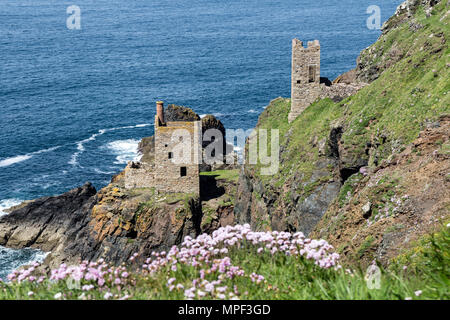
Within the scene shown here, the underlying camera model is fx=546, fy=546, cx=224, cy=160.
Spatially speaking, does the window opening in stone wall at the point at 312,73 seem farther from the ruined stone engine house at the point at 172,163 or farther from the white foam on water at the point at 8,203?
the white foam on water at the point at 8,203

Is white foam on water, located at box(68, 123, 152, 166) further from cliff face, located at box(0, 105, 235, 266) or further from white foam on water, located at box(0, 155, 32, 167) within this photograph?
cliff face, located at box(0, 105, 235, 266)

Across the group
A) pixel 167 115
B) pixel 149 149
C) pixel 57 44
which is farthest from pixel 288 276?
pixel 57 44

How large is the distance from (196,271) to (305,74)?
114ft

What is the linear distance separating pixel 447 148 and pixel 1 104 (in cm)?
9789

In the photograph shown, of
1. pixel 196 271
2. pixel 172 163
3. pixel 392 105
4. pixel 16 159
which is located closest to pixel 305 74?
pixel 172 163

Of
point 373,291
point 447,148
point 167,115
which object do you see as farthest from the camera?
point 167,115

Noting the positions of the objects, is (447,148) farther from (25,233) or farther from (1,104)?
(1,104)

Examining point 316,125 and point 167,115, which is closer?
point 316,125

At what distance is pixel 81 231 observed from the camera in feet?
165

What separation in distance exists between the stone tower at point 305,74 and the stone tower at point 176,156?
343 inches

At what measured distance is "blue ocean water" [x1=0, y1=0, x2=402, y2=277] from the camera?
77312mm

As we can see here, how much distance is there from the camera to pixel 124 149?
80625mm

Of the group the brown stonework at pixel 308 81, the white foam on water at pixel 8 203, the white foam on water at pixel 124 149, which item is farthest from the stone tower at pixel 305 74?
the white foam on water at pixel 124 149

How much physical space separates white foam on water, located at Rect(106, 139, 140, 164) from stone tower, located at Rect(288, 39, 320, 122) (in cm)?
3639
